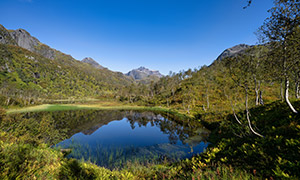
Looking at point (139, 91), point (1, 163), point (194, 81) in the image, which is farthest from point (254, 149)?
point (139, 91)

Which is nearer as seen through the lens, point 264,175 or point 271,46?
point 264,175

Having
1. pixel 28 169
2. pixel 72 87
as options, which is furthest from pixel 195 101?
pixel 72 87

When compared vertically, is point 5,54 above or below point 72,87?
above

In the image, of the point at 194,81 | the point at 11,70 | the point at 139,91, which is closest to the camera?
the point at 194,81

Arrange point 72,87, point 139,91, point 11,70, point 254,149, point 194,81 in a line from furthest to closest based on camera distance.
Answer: point 72,87
point 11,70
point 139,91
point 194,81
point 254,149

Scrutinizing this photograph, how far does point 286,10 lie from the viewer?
662cm

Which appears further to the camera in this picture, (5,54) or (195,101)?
(5,54)

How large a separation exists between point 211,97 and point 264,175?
57555 millimetres

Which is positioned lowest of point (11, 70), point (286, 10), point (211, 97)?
point (211, 97)

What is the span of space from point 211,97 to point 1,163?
64093 millimetres

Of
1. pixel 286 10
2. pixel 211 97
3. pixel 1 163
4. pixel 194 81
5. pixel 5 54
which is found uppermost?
pixel 5 54

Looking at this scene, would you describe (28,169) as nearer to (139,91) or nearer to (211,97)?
(211,97)

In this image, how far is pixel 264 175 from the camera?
546 centimetres

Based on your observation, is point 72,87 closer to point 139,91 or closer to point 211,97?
point 139,91
